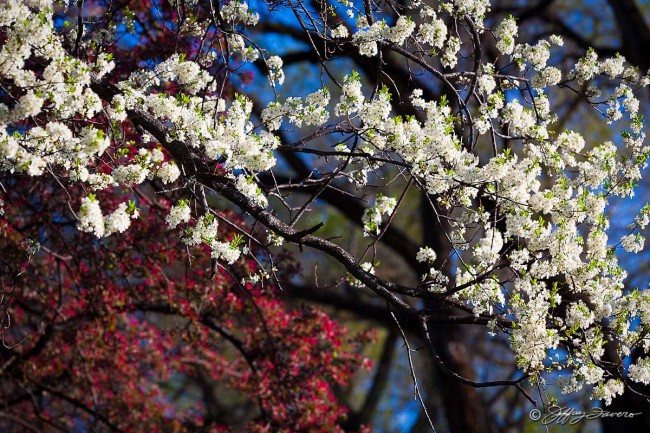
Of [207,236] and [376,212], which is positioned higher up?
[376,212]

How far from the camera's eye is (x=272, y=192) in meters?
4.15

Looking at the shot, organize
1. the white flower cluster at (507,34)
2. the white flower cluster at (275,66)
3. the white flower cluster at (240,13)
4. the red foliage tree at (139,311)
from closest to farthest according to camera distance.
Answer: the white flower cluster at (275,66)
the white flower cluster at (240,13)
the white flower cluster at (507,34)
the red foliage tree at (139,311)

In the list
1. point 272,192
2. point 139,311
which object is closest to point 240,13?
point 272,192

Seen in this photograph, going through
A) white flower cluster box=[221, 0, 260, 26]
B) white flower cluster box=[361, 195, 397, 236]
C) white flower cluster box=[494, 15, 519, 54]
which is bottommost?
white flower cluster box=[361, 195, 397, 236]

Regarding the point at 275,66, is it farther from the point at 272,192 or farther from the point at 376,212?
the point at 376,212

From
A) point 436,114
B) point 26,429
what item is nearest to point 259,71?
point 26,429

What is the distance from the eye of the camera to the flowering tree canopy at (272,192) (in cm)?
382

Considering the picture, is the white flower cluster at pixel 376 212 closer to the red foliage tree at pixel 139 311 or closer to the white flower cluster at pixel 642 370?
the white flower cluster at pixel 642 370

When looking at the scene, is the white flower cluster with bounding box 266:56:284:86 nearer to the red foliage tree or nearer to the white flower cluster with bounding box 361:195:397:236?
the white flower cluster with bounding box 361:195:397:236

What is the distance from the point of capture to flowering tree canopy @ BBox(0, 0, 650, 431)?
382 centimetres

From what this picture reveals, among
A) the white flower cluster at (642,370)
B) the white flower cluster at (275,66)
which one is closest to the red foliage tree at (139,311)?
the white flower cluster at (275,66)

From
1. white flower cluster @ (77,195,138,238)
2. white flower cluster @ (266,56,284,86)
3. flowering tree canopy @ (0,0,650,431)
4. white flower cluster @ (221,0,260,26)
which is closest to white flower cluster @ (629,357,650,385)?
flowering tree canopy @ (0,0,650,431)

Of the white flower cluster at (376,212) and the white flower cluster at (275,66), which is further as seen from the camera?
the white flower cluster at (275,66)

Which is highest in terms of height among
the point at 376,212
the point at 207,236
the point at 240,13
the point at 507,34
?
the point at 507,34
